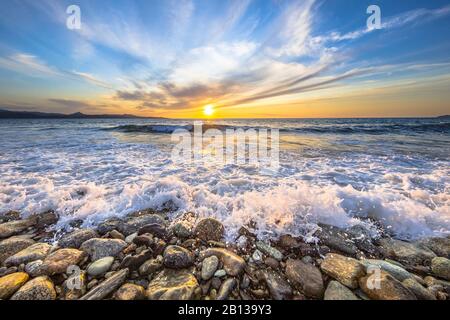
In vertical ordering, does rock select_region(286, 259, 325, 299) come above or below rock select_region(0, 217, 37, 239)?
below

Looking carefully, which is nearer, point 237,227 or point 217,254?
point 217,254

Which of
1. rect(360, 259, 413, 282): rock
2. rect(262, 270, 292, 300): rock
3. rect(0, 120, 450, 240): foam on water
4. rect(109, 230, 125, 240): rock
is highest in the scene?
rect(0, 120, 450, 240): foam on water

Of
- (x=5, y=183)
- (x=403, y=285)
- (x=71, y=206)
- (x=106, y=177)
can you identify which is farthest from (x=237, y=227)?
(x=5, y=183)

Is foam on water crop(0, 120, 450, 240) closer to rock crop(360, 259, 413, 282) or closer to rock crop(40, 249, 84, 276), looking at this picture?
rock crop(360, 259, 413, 282)

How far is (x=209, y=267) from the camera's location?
2.40m

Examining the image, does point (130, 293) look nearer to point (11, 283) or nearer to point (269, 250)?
point (11, 283)

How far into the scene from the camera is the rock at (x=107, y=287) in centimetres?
205

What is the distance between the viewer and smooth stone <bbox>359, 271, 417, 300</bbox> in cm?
199

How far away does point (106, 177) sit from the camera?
5832mm

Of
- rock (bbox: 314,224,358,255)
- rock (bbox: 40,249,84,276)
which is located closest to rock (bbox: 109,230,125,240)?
rock (bbox: 40,249,84,276)

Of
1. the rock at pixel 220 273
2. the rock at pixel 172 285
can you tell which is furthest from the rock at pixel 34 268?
the rock at pixel 220 273

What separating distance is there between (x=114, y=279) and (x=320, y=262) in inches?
106

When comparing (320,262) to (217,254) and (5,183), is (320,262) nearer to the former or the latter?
(217,254)

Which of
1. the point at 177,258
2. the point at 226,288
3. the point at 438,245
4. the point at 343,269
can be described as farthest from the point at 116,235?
the point at 438,245
